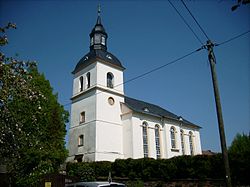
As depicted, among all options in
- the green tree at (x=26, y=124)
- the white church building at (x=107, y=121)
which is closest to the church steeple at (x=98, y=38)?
the white church building at (x=107, y=121)

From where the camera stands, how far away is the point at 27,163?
59.5 ft

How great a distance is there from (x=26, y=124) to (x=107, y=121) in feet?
39.3

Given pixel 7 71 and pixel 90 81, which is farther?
pixel 90 81

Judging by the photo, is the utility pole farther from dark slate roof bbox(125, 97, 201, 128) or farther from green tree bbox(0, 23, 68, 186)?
dark slate roof bbox(125, 97, 201, 128)

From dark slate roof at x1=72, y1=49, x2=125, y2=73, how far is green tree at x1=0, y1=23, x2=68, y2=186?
7746 mm

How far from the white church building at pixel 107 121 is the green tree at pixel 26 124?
11.8 feet

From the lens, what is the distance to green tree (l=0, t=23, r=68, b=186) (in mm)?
10727

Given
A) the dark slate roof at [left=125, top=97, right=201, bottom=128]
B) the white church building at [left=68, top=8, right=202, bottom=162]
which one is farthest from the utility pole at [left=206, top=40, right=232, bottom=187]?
the dark slate roof at [left=125, top=97, right=201, bottom=128]

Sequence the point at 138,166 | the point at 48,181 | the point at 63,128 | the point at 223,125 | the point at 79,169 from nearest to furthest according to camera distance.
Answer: the point at 223,125
the point at 48,181
the point at 138,166
the point at 79,169
the point at 63,128

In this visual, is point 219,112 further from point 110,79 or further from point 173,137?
A: point 173,137

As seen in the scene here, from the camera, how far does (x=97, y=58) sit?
107 feet

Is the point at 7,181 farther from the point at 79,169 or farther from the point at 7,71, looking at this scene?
the point at 7,71

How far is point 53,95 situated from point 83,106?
5442 mm

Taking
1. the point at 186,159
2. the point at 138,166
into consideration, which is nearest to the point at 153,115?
the point at 138,166
